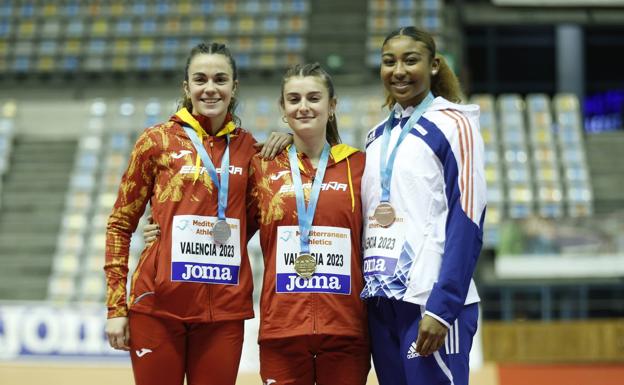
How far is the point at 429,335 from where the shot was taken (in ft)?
8.96

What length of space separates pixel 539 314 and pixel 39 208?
6225 mm

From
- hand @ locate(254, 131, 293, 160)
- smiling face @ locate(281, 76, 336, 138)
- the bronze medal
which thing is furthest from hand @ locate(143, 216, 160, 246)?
smiling face @ locate(281, 76, 336, 138)

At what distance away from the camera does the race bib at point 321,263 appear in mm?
2986

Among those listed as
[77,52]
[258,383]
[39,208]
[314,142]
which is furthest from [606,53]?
[314,142]

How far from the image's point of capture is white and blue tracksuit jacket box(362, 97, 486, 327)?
2.75 meters

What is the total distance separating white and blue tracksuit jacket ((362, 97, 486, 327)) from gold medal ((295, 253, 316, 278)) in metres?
0.18

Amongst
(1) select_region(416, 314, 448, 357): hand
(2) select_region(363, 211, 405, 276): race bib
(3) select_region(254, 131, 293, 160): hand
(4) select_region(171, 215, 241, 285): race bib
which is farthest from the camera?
(3) select_region(254, 131, 293, 160): hand

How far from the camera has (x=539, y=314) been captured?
Answer: 11008 mm

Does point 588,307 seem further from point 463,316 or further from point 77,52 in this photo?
point 463,316

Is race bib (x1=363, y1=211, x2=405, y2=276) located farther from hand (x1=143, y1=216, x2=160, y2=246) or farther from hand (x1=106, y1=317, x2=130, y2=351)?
hand (x1=106, y1=317, x2=130, y2=351)

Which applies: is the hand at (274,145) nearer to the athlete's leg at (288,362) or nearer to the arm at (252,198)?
the arm at (252,198)


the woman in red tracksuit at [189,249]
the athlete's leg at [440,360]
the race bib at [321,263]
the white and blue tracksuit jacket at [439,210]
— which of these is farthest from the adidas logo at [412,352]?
the woman in red tracksuit at [189,249]

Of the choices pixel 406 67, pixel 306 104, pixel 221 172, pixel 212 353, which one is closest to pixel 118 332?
pixel 212 353

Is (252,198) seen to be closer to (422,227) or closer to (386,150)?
(386,150)
